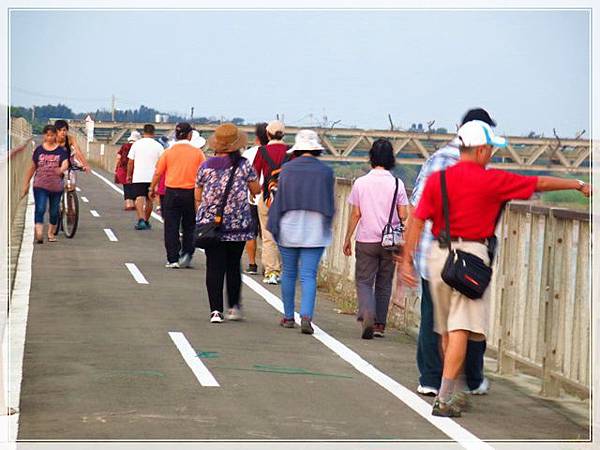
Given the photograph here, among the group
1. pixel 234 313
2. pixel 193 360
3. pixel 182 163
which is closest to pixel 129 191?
pixel 182 163

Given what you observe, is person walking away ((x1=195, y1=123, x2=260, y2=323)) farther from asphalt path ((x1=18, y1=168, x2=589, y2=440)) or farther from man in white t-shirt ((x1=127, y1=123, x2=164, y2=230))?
man in white t-shirt ((x1=127, y1=123, x2=164, y2=230))

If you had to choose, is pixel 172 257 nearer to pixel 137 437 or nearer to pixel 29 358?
pixel 29 358

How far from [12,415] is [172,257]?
1018cm

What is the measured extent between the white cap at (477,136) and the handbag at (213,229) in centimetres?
468

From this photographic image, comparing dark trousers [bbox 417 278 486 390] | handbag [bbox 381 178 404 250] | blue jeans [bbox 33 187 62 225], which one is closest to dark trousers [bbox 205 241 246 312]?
handbag [bbox 381 178 404 250]

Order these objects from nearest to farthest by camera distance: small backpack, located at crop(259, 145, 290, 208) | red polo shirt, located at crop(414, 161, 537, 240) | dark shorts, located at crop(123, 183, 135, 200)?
1. red polo shirt, located at crop(414, 161, 537, 240)
2. small backpack, located at crop(259, 145, 290, 208)
3. dark shorts, located at crop(123, 183, 135, 200)

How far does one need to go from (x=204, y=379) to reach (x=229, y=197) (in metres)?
3.62

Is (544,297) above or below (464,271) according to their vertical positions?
below

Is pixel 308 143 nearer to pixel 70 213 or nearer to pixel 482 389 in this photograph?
pixel 482 389

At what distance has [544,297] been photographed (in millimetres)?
10570

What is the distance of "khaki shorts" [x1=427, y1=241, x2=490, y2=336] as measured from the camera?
9.18 m

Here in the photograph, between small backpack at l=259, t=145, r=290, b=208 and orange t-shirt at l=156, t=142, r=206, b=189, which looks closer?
small backpack at l=259, t=145, r=290, b=208

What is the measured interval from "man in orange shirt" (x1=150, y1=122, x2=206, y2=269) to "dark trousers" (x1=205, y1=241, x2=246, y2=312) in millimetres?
4950
